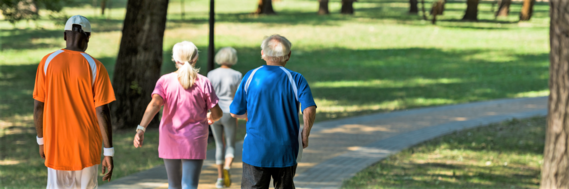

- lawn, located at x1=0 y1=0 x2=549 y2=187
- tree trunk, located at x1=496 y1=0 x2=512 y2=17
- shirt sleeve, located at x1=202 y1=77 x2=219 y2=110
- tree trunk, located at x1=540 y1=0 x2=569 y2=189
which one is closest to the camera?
shirt sleeve, located at x1=202 y1=77 x2=219 y2=110

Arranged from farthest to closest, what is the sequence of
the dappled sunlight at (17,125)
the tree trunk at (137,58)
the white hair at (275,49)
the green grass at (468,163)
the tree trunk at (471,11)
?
the tree trunk at (471,11) < the dappled sunlight at (17,125) < the tree trunk at (137,58) < the green grass at (468,163) < the white hair at (275,49)

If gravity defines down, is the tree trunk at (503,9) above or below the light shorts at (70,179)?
above

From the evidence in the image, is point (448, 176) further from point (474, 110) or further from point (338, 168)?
point (474, 110)

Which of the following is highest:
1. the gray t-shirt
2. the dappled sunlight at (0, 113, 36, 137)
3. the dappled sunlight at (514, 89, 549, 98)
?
the gray t-shirt

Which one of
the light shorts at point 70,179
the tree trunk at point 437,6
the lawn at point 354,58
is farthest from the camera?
the tree trunk at point 437,6

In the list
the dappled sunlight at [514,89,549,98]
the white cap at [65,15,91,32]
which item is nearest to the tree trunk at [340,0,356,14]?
the dappled sunlight at [514,89,549,98]

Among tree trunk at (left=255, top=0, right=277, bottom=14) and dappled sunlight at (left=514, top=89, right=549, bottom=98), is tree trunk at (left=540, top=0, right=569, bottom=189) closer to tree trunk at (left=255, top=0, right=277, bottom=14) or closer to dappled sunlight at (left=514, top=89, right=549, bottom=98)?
dappled sunlight at (left=514, top=89, right=549, bottom=98)

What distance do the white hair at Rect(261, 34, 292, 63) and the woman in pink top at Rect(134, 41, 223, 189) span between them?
0.78 meters

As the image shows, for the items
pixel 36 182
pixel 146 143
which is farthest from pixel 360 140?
pixel 36 182

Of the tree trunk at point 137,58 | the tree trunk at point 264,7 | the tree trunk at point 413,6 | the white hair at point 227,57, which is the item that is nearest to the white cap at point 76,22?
the white hair at point 227,57

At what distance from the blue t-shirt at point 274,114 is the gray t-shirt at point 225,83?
2163mm

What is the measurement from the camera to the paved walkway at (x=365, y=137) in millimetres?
7160

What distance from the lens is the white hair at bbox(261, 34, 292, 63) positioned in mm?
4137

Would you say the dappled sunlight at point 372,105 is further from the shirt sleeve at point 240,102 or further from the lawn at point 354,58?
the shirt sleeve at point 240,102
